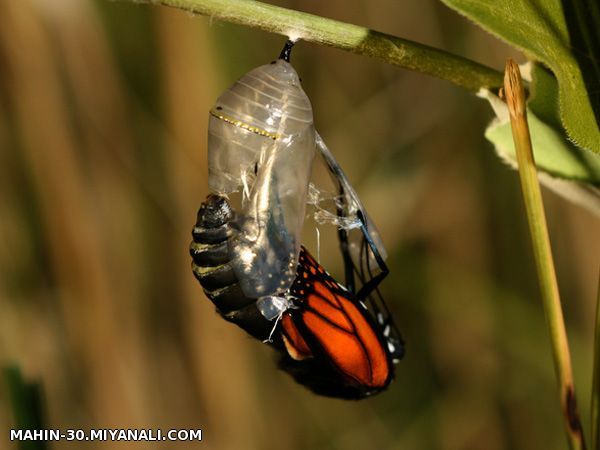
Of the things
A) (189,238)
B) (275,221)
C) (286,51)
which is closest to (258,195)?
(275,221)

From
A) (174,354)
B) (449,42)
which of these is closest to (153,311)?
(174,354)

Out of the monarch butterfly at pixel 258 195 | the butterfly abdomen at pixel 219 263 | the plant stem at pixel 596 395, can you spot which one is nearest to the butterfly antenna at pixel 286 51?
the monarch butterfly at pixel 258 195

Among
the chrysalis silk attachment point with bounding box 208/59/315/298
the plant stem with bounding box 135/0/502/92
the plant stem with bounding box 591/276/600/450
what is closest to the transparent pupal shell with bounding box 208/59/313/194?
the chrysalis silk attachment point with bounding box 208/59/315/298

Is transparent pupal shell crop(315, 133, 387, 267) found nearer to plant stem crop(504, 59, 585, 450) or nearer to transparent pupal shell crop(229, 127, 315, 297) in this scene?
transparent pupal shell crop(229, 127, 315, 297)

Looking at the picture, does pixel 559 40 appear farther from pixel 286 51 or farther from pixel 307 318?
pixel 307 318

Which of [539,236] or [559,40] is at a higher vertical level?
[559,40]

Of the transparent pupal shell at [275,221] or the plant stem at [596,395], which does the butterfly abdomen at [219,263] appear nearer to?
the transparent pupal shell at [275,221]
